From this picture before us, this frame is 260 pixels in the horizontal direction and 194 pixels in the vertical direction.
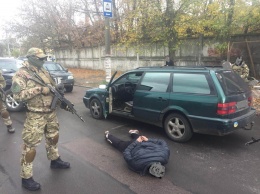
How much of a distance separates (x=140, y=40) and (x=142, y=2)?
1950 mm

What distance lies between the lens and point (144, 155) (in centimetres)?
364

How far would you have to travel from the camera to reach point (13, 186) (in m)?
3.36

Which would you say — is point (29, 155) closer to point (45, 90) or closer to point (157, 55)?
point (45, 90)

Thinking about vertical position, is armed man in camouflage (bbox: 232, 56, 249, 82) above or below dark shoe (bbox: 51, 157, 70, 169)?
above

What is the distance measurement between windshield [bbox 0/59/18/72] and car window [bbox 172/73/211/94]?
254 inches

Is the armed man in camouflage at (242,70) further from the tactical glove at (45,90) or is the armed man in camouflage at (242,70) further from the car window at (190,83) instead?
the tactical glove at (45,90)

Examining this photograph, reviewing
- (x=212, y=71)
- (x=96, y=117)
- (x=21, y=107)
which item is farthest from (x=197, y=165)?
(x=21, y=107)

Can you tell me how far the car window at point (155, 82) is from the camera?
202 inches

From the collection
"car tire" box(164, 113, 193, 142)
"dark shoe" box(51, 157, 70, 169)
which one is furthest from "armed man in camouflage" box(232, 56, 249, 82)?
"dark shoe" box(51, 157, 70, 169)

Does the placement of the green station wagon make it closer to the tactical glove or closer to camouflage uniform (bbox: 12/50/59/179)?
camouflage uniform (bbox: 12/50/59/179)

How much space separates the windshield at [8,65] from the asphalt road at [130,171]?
12.9 feet

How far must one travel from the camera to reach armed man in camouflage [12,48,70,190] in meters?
3.22

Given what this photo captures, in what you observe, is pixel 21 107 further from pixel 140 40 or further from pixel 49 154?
pixel 140 40

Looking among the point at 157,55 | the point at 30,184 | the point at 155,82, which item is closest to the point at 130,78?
the point at 155,82
